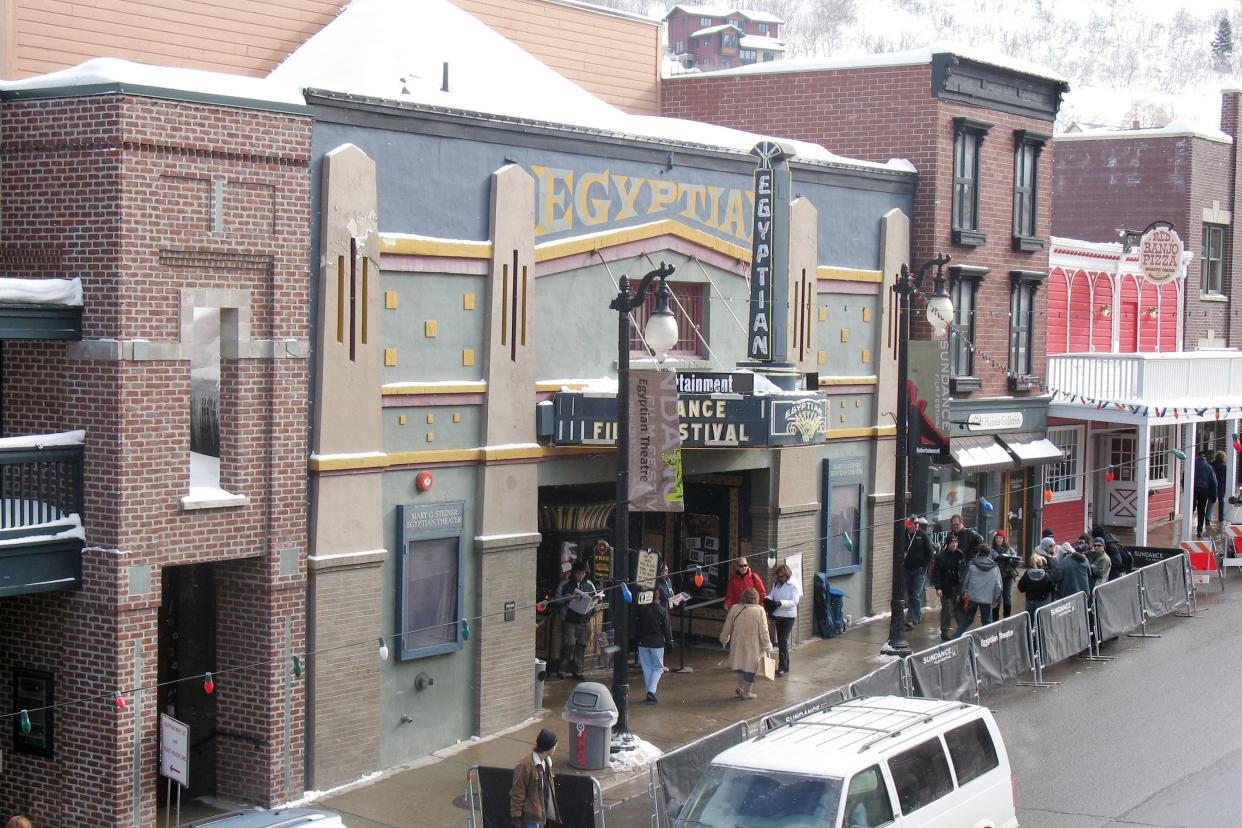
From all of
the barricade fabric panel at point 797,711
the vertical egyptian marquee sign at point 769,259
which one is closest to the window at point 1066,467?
the vertical egyptian marquee sign at point 769,259

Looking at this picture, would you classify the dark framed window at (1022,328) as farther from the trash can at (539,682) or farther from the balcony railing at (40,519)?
the balcony railing at (40,519)

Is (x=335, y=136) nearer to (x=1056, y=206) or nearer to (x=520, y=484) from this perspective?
(x=520, y=484)

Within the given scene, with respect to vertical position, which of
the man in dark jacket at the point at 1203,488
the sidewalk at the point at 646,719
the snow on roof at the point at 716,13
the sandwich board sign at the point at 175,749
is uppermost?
the snow on roof at the point at 716,13

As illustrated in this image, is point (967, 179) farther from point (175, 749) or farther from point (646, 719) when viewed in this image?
point (175, 749)

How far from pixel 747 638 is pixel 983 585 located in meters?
4.61

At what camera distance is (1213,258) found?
39.8 metres

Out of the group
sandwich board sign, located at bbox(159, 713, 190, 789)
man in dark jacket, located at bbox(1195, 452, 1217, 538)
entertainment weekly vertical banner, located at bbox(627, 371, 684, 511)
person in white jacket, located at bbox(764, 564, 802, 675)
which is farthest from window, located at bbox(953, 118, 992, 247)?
sandwich board sign, located at bbox(159, 713, 190, 789)

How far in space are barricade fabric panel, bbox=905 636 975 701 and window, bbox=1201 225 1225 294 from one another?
73.1ft

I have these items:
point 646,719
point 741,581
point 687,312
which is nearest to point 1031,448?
point 687,312

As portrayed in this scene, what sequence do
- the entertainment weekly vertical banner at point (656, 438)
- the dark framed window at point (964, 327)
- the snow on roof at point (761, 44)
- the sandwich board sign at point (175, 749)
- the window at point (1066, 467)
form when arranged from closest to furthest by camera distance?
the sandwich board sign at point (175, 749)
the entertainment weekly vertical banner at point (656, 438)
the dark framed window at point (964, 327)
the window at point (1066, 467)
the snow on roof at point (761, 44)

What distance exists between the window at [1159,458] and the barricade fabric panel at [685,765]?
77.5 feet

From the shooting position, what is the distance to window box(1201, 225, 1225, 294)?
129 feet

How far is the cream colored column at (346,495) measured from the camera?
55.6 ft

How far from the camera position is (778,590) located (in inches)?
885
